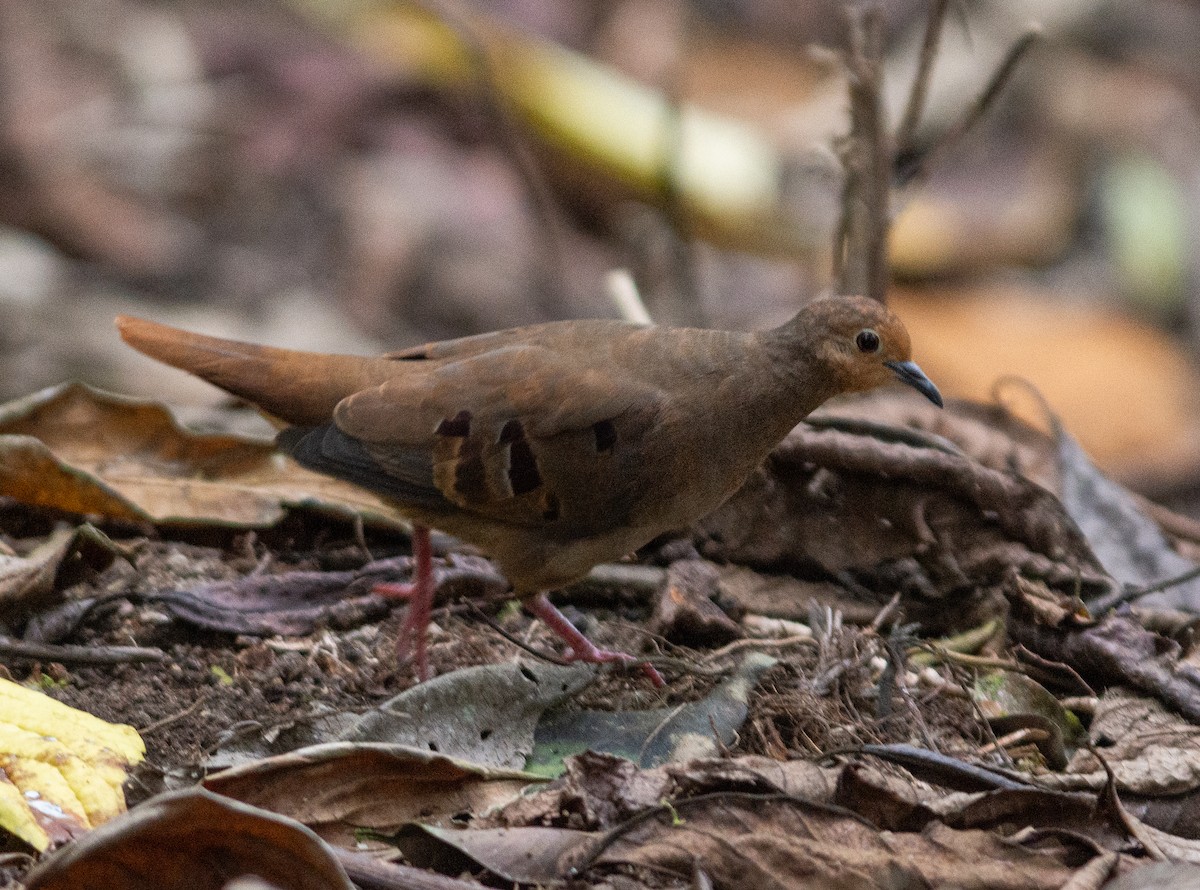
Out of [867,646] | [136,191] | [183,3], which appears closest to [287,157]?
[136,191]

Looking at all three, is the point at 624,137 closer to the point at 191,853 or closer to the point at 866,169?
the point at 866,169

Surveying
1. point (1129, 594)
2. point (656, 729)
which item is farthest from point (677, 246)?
point (656, 729)

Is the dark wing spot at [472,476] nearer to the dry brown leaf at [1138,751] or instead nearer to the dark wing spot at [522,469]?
the dark wing spot at [522,469]

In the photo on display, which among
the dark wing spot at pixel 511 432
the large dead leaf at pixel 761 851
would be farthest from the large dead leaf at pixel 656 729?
the dark wing spot at pixel 511 432

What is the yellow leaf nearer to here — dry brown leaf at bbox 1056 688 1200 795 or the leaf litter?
the leaf litter

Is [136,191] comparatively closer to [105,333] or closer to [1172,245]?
[105,333]

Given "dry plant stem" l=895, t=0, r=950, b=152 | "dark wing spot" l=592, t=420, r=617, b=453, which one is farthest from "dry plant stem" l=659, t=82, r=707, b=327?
"dark wing spot" l=592, t=420, r=617, b=453
